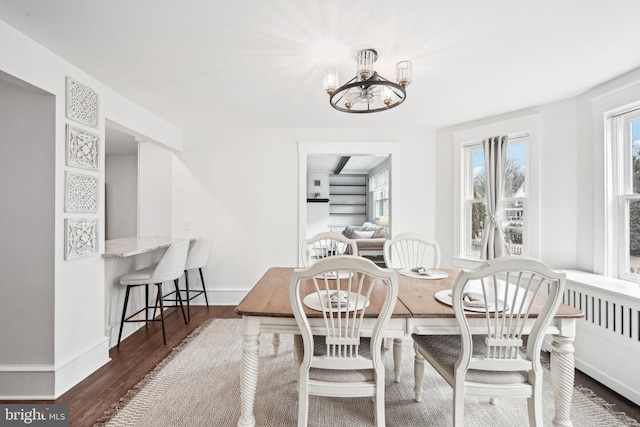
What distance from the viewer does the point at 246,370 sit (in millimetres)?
1539

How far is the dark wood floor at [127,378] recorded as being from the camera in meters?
1.86

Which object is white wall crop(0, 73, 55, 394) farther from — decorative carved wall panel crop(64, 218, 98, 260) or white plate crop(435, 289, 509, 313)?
white plate crop(435, 289, 509, 313)

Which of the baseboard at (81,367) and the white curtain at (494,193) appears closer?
the baseboard at (81,367)

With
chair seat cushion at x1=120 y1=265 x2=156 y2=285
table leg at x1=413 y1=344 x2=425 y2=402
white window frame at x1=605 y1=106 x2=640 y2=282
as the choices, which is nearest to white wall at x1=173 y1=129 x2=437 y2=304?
chair seat cushion at x1=120 y1=265 x2=156 y2=285

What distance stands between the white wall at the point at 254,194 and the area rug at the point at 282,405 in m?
1.62

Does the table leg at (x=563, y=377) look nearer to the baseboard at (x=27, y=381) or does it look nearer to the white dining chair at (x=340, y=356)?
the white dining chair at (x=340, y=356)

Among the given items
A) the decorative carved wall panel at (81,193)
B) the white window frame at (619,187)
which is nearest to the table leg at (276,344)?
the decorative carved wall panel at (81,193)

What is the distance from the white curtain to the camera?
3.22 meters

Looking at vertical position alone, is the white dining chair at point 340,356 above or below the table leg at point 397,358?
above

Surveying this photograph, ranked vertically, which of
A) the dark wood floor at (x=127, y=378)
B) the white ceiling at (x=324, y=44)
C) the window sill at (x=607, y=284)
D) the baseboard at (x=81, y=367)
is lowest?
the dark wood floor at (x=127, y=378)

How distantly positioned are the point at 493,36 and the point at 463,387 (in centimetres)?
201

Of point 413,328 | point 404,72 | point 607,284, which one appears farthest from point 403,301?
point 607,284

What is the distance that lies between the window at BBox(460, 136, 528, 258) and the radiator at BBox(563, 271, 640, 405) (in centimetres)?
89

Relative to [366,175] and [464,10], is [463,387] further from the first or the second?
[366,175]
